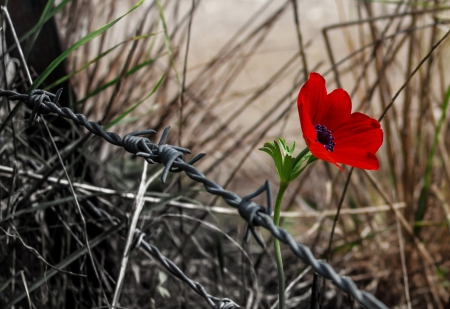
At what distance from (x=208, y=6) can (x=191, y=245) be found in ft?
6.72

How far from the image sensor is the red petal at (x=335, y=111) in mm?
506

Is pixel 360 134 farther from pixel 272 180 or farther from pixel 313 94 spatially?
pixel 272 180

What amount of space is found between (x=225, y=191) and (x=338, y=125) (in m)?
0.14

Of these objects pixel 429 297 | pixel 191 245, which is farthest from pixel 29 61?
pixel 429 297

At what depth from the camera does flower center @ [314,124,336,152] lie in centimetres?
50

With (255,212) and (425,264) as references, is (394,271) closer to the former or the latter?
(425,264)

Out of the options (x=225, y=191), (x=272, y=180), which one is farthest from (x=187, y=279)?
(x=272, y=180)

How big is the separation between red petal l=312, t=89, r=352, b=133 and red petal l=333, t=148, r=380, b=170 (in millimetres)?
35

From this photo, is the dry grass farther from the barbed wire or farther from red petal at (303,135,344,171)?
red petal at (303,135,344,171)

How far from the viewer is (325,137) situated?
50 centimetres

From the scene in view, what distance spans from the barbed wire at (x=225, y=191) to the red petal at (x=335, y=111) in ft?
0.34

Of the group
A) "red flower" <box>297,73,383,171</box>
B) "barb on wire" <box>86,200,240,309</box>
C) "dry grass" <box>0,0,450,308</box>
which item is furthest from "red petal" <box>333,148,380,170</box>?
"dry grass" <box>0,0,450,308</box>

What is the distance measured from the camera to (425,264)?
1.14m

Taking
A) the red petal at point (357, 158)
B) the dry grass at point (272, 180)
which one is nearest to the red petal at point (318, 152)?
the red petal at point (357, 158)
